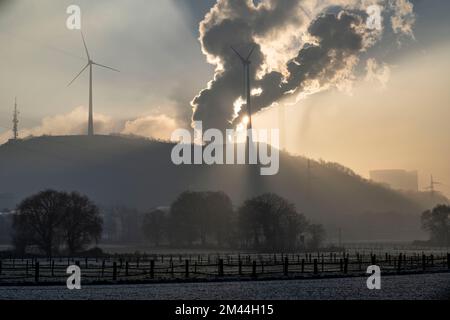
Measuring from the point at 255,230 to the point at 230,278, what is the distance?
315 feet

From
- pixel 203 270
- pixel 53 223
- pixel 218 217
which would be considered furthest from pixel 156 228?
pixel 203 270

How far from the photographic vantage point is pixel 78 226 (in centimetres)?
11294

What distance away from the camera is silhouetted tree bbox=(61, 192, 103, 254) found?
112 m

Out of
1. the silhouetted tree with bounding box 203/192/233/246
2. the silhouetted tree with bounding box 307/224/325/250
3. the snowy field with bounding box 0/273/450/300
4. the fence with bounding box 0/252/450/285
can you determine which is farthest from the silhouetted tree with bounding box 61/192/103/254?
the snowy field with bounding box 0/273/450/300

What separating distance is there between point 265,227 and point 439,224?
54.2 meters

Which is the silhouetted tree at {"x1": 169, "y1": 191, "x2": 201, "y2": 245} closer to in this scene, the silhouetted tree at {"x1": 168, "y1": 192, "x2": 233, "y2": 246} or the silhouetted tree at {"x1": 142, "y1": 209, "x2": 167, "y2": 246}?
the silhouetted tree at {"x1": 168, "y1": 192, "x2": 233, "y2": 246}

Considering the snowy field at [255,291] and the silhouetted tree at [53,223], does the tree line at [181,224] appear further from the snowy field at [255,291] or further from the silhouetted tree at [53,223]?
the snowy field at [255,291]

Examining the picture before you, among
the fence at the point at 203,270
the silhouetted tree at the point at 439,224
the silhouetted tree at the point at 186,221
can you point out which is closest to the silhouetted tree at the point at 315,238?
the silhouetted tree at the point at 186,221

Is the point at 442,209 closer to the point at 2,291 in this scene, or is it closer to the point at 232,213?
the point at 232,213

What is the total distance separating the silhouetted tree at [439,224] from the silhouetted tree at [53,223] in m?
92.3

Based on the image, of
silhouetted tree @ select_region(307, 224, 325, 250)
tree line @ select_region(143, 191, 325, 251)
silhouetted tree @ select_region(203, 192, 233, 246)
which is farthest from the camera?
silhouetted tree @ select_region(203, 192, 233, 246)

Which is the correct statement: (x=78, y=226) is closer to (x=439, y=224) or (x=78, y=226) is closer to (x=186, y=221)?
(x=186, y=221)

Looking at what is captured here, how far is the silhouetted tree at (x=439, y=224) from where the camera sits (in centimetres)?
16888
